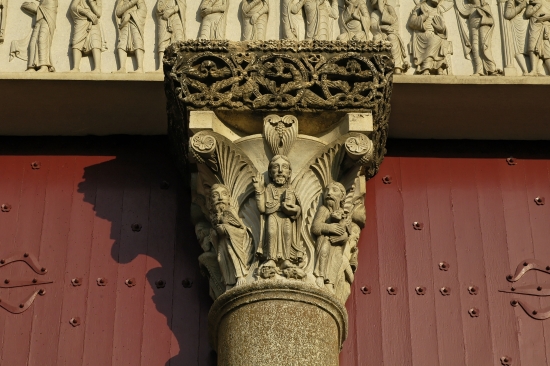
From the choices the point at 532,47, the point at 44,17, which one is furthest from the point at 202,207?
the point at 532,47

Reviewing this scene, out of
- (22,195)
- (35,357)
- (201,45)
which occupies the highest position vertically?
(201,45)

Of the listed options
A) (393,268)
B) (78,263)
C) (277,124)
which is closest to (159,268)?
(78,263)

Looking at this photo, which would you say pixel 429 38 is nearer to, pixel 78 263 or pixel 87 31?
pixel 87 31

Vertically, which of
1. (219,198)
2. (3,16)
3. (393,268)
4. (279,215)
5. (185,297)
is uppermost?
(3,16)

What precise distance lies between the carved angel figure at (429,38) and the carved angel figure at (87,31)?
7.51 ft

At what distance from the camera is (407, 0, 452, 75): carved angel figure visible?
32.7ft

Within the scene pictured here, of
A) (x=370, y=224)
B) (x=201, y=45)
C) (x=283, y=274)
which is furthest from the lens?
(x=370, y=224)

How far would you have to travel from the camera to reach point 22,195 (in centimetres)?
1017

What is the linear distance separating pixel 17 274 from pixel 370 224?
2.56 metres

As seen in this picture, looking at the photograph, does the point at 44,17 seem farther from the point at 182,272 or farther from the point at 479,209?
the point at 479,209

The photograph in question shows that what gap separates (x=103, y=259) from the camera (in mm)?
9852

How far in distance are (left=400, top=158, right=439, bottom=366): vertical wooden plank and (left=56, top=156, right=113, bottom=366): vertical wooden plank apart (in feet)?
7.44

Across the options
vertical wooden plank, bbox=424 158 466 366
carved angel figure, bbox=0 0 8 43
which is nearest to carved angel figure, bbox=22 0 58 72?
carved angel figure, bbox=0 0 8 43

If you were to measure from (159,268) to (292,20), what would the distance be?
6.75ft
